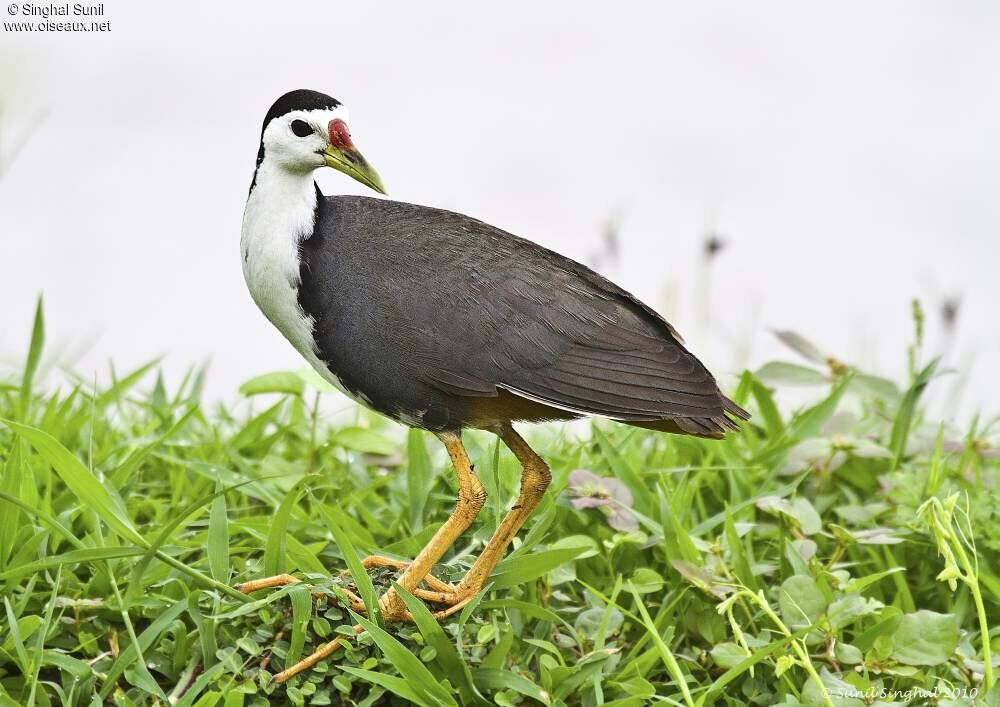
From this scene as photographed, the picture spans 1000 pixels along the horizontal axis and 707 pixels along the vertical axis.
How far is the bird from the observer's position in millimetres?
3199

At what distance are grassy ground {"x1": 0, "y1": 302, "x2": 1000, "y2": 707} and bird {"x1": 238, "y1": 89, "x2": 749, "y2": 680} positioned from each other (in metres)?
0.16

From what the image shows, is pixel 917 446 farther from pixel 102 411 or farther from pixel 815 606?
pixel 102 411

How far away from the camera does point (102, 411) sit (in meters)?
4.44

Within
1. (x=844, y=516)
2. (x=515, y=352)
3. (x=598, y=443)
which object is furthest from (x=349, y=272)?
(x=844, y=516)

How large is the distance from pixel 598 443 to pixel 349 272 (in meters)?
1.38

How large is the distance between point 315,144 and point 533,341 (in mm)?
764

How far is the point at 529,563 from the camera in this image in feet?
10.9

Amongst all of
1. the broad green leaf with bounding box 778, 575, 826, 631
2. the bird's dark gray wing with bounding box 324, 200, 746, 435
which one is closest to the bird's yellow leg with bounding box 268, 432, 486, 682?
the bird's dark gray wing with bounding box 324, 200, 746, 435

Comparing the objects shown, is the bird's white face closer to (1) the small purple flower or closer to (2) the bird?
(2) the bird

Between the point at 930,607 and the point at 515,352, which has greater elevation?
the point at 515,352

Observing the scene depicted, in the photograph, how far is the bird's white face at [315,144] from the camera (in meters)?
3.29

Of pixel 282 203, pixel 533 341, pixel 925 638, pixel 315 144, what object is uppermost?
pixel 315 144

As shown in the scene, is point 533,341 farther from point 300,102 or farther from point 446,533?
point 300,102

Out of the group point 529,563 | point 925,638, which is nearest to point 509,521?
point 529,563
